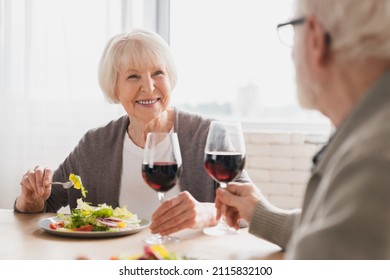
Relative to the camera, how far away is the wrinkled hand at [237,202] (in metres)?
1.38

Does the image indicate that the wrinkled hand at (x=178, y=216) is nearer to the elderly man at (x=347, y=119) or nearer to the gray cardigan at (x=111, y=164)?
the gray cardigan at (x=111, y=164)

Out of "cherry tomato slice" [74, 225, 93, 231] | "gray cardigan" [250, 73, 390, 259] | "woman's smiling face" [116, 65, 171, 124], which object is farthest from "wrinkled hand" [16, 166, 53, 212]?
"gray cardigan" [250, 73, 390, 259]

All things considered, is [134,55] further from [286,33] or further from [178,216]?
[286,33]

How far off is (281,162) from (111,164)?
139 cm

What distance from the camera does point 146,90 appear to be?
6.79ft

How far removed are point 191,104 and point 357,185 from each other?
2.93 meters

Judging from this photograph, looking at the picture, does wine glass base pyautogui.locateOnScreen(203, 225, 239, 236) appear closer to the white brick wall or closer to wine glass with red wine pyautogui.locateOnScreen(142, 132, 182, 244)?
wine glass with red wine pyautogui.locateOnScreen(142, 132, 182, 244)

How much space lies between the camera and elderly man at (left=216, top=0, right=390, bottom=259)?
651 mm

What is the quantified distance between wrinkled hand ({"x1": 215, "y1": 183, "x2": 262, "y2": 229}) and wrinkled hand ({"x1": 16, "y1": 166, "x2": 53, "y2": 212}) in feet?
2.13

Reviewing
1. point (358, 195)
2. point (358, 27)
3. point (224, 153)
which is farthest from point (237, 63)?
point (358, 195)

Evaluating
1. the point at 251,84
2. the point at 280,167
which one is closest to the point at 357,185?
the point at 280,167

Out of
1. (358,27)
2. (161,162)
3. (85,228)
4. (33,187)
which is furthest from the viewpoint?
(33,187)

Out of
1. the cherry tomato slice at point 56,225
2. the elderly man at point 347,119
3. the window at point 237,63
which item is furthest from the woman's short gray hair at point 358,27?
the window at point 237,63
